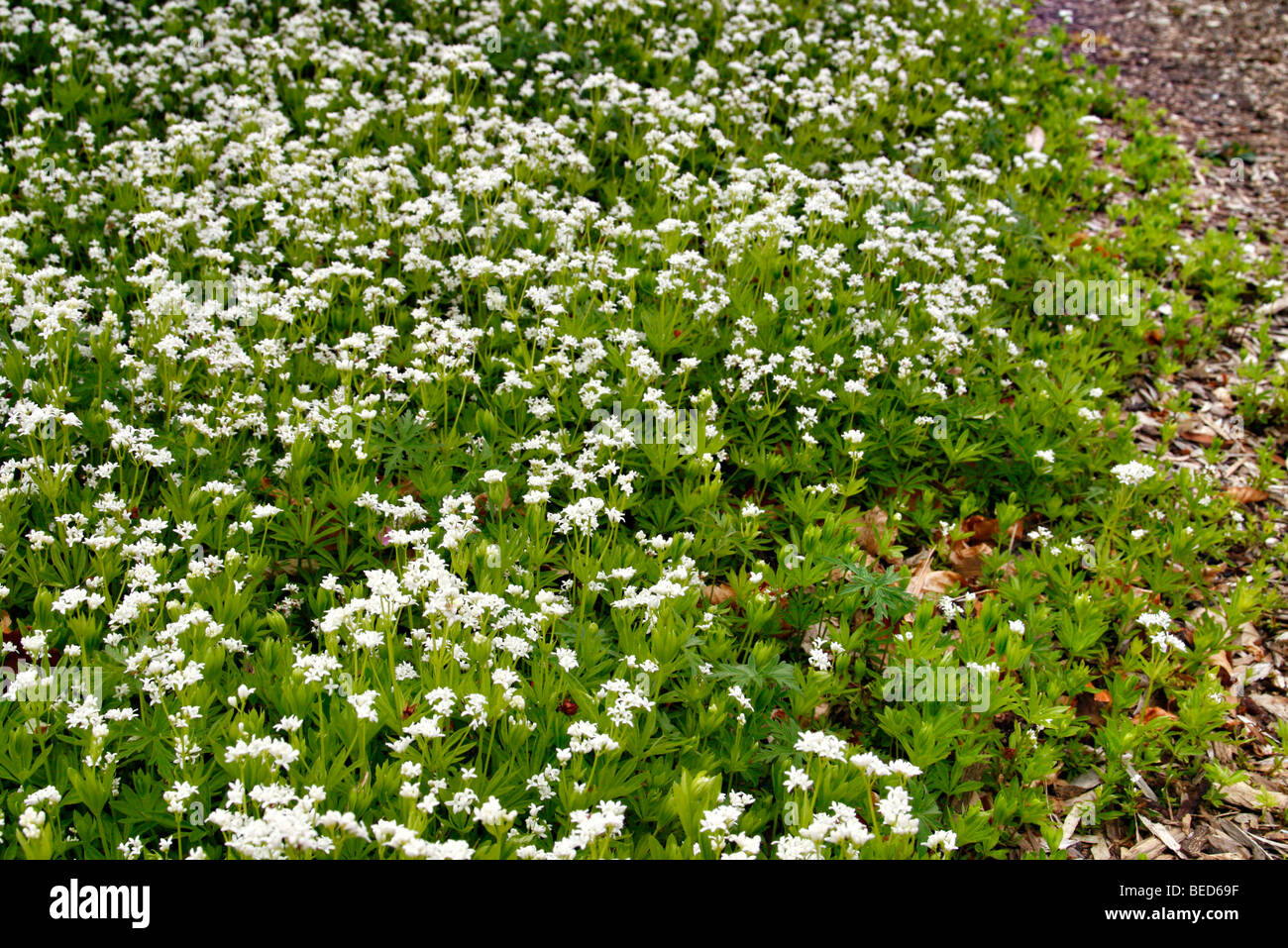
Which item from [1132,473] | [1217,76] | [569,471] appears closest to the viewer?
[569,471]

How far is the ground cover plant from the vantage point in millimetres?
3709

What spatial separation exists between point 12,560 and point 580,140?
224 inches

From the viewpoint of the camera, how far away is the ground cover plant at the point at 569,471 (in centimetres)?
371

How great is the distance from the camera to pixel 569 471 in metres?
4.92

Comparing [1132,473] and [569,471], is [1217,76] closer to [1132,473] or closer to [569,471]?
[1132,473]

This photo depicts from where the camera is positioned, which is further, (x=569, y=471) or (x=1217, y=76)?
(x=1217, y=76)

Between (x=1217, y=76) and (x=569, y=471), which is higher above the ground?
(x=1217, y=76)

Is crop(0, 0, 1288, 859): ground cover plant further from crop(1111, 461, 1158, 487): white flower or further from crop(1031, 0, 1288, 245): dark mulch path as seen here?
crop(1031, 0, 1288, 245): dark mulch path

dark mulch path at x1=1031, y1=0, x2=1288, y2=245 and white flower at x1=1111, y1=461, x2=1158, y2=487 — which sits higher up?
dark mulch path at x1=1031, y1=0, x2=1288, y2=245

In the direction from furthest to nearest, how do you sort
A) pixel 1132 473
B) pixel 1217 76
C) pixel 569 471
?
pixel 1217 76 → pixel 1132 473 → pixel 569 471

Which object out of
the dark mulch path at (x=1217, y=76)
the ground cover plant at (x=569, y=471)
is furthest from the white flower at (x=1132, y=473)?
the dark mulch path at (x=1217, y=76)

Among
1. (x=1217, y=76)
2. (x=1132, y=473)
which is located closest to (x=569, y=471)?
(x=1132, y=473)

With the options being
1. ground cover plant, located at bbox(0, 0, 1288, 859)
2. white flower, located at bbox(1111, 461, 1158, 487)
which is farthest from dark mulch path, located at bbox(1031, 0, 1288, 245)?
white flower, located at bbox(1111, 461, 1158, 487)
